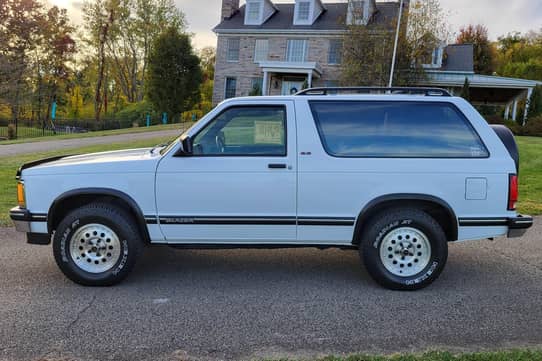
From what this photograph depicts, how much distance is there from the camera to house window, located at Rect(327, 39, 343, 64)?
30.2 meters

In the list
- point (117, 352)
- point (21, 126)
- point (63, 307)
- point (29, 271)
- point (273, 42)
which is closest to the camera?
point (117, 352)

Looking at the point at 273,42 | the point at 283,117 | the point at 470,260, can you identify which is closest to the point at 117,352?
the point at 283,117

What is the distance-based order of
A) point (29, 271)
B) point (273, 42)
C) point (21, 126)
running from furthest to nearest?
point (21, 126) → point (273, 42) → point (29, 271)

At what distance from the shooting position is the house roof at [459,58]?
1190 inches

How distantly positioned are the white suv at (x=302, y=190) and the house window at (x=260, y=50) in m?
28.9

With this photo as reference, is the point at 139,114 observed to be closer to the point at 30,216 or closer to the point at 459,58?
the point at 459,58

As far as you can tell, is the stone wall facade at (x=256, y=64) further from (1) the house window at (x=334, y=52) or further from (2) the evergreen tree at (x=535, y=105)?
(2) the evergreen tree at (x=535, y=105)

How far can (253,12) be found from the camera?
106ft

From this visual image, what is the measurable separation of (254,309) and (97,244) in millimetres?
1736

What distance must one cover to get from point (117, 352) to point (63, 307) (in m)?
1.06

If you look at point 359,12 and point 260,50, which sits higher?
point 359,12

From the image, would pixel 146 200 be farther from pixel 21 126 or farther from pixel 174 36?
pixel 21 126

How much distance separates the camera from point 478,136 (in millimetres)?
4309

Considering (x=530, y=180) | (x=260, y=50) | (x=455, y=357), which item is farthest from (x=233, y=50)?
(x=455, y=357)
